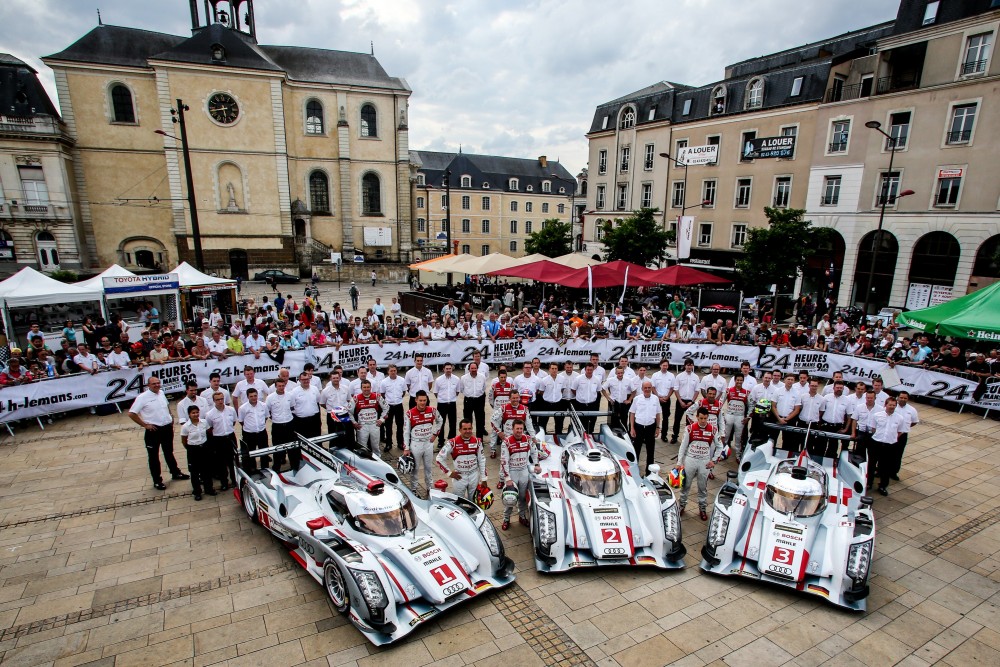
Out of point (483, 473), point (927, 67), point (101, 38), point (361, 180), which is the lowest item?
point (483, 473)

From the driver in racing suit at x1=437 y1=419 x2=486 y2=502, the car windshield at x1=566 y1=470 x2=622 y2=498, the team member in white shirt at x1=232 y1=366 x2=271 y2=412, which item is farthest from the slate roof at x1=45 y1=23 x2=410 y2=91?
the car windshield at x1=566 y1=470 x2=622 y2=498

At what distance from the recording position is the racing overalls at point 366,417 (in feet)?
31.2

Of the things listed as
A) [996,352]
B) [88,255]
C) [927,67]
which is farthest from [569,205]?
[996,352]

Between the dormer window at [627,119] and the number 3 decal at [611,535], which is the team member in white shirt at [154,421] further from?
the dormer window at [627,119]

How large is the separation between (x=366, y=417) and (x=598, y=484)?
172 inches

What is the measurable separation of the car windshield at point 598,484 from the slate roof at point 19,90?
46644 mm

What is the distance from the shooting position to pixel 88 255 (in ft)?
131

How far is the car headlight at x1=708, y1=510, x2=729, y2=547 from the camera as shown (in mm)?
7090

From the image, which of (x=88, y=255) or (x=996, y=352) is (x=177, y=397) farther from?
(x=88, y=255)

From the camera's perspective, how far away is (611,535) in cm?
711

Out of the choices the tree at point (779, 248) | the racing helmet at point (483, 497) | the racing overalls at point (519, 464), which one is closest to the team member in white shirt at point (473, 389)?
the racing overalls at point (519, 464)

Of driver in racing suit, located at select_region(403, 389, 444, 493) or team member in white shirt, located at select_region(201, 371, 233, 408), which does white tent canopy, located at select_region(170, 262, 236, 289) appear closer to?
team member in white shirt, located at select_region(201, 371, 233, 408)

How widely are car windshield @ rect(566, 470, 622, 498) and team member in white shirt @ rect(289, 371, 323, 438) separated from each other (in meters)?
5.08

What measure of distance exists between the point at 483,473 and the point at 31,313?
1788 cm
